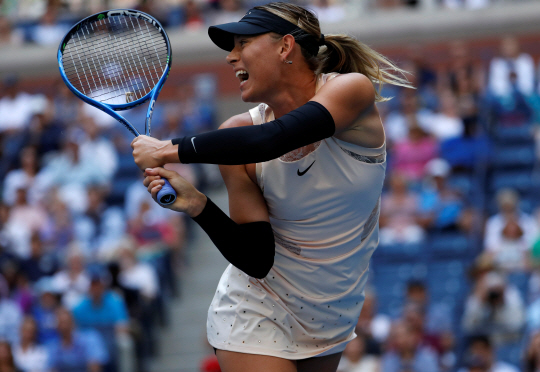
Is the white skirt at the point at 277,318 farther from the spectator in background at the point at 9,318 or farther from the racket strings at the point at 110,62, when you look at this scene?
the spectator in background at the point at 9,318

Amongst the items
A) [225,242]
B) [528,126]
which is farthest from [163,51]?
[528,126]

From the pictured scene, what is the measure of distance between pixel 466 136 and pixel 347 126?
5400mm

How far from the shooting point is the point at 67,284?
6.97m

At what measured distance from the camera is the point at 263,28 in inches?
91.5

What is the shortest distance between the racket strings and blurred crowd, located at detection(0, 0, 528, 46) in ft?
23.0

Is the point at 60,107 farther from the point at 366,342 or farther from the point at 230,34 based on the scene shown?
the point at 230,34

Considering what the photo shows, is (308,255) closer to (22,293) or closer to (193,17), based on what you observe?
(22,293)

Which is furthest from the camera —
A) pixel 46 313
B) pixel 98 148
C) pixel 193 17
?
pixel 193 17

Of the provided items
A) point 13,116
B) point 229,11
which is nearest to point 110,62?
point 13,116

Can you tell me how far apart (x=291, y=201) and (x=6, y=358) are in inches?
176

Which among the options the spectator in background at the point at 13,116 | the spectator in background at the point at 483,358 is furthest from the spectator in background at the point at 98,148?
the spectator in background at the point at 483,358

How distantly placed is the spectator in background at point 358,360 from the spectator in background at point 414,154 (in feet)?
7.28

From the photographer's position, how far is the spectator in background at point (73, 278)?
6816 millimetres

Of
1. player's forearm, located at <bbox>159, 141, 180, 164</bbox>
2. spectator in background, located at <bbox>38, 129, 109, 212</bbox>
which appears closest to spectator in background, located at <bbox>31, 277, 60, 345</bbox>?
spectator in background, located at <bbox>38, 129, 109, 212</bbox>
